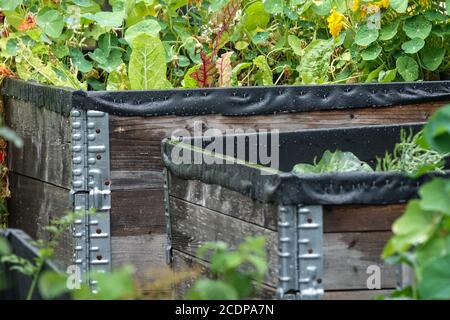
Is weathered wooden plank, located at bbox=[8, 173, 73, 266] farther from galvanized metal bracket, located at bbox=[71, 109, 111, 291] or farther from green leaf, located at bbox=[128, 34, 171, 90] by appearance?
green leaf, located at bbox=[128, 34, 171, 90]

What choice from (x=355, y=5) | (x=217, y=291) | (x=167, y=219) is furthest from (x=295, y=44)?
(x=217, y=291)

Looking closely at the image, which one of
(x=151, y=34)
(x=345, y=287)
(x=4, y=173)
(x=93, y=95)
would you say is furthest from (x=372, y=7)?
(x=345, y=287)

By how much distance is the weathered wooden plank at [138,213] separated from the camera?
270 centimetres

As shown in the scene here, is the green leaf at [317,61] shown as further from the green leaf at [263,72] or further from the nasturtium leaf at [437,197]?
the nasturtium leaf at [437,197]

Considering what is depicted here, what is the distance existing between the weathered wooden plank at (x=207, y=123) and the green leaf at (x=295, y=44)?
1.39 feet

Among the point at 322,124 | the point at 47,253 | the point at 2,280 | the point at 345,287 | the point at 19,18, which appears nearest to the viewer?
the point at 47,253

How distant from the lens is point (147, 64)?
292 centimetres

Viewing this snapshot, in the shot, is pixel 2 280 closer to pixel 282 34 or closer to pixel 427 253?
pixel 427 253

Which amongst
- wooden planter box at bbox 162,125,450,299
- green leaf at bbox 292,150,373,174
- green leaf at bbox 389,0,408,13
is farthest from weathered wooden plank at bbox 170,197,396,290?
green leaf at bbox 389,0,408,13

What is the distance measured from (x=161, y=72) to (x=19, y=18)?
0.74 meters

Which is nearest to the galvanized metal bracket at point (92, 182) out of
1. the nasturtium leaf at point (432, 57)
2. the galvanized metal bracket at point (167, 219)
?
the galvanized metal bracket at point (167, 219)

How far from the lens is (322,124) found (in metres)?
2.92

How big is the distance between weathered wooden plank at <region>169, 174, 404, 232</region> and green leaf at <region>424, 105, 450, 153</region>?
428 mm

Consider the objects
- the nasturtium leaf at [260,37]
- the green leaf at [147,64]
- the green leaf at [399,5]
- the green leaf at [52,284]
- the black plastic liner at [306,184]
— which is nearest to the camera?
the green leaf at [52,284]
